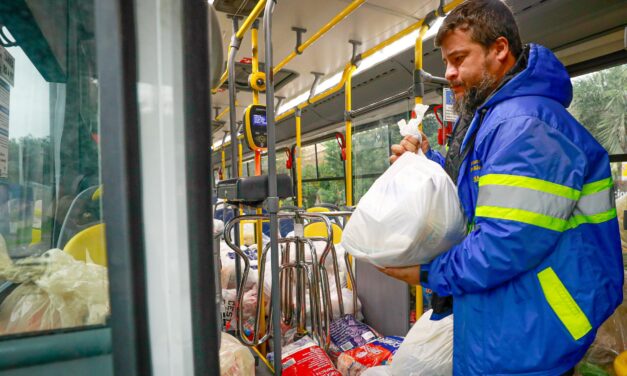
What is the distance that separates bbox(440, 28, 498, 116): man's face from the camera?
112cm

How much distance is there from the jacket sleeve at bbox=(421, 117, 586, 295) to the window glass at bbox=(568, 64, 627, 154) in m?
2.04

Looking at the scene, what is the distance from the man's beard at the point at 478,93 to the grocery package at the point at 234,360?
141cm

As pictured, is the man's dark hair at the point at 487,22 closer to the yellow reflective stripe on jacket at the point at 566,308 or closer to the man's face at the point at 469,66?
the man's face at the point at 469,66

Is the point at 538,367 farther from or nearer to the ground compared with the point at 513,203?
nearer to the ground

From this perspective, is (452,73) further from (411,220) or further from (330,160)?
(330,160)

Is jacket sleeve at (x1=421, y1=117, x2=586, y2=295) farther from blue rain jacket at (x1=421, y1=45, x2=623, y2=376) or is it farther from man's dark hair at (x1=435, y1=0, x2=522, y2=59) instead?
man's dark hair at (x1=435, y1=0, x2=522, y2=59)

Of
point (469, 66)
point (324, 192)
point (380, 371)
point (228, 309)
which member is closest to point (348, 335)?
point (380, 371)

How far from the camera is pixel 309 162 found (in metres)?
6.74

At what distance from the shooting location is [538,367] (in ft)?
3.10

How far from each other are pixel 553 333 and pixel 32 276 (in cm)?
112

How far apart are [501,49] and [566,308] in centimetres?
74

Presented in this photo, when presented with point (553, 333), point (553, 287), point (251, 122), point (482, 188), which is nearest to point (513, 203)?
point (482, 188)

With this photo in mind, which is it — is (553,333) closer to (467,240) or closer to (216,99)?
(467,240)

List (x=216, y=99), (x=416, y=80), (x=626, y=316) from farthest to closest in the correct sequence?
1. (x=216, y=99)
2. (x=416, y=80)
3. (x=626, y=316)
